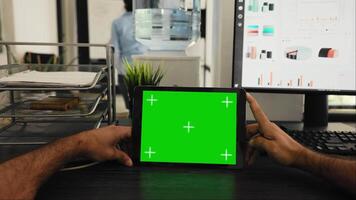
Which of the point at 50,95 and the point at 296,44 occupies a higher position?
the point at 296,44

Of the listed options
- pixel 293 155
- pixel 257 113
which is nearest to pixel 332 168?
pixel 293 155

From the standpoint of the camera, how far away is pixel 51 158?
63 centimetres

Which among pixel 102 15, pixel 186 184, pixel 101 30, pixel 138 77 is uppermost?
pixel 102 15

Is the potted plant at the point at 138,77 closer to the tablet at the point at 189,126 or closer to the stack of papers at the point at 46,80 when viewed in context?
the stack of papers at the point at 46,80

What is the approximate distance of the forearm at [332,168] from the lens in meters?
0.57

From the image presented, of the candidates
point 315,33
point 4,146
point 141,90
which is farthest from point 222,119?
point 4,146

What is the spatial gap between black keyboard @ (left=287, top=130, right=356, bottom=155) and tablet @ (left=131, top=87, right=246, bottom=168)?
176 mm

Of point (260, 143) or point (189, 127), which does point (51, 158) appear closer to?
point (189, 127)

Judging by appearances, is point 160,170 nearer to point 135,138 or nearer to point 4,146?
point 135,138

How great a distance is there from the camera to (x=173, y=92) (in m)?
0.73

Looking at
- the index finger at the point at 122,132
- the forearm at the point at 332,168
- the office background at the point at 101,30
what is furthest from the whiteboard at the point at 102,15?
the forearm at the point at 332,168

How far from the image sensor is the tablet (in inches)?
27.5

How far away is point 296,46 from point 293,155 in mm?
409

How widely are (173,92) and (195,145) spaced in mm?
Result: 121
